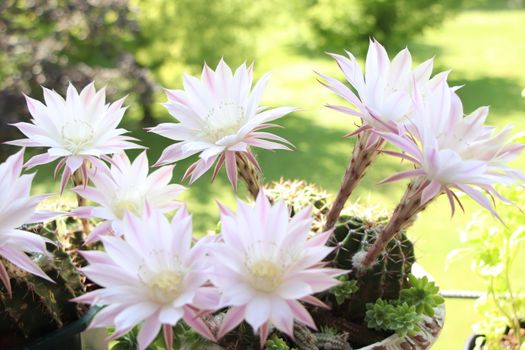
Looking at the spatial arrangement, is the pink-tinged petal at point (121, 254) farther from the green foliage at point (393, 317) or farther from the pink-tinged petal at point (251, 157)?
the green foliage at point (393, 317)

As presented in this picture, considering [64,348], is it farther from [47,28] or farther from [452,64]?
[452,64]

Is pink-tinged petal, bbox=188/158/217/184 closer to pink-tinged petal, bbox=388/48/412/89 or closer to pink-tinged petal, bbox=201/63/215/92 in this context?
pink-tinged petal, bbox=201/63/215/92

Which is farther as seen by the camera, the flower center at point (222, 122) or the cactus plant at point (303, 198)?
the cactus plant at point (303, 198)

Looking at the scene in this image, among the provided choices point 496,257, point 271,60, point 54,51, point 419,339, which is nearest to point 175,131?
point 419,339

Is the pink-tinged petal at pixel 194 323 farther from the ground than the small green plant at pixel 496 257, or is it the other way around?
the small green plant at pixel 496 257

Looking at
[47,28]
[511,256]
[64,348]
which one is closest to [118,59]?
[47,28]

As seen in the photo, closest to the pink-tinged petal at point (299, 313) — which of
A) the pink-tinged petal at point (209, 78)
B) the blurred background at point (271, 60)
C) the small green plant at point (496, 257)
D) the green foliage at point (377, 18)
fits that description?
the pink-tinged petal at point (209, 78)

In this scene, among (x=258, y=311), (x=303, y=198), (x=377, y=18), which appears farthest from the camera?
(x=377, y=18)

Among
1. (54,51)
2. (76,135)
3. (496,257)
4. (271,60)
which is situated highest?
(271,60)

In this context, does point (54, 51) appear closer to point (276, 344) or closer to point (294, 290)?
point (276, 344)
